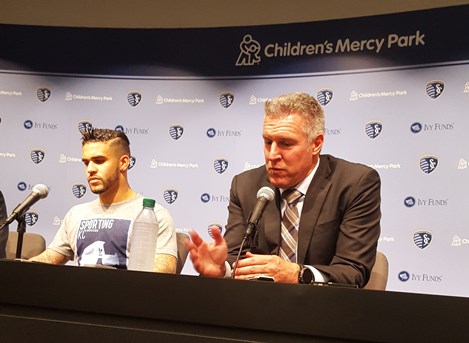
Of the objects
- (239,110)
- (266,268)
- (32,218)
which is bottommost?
(266,268)

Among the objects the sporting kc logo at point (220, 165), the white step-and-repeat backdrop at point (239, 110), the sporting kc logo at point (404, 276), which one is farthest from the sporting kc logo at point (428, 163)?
the sporting kc logo at point (220, 165)

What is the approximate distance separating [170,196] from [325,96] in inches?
63.2

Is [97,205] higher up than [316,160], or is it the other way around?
[316,160]

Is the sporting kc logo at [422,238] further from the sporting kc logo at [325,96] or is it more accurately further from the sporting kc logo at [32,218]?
the sporting kc logo at [32,218]

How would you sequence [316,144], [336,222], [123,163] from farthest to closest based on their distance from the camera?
1. [123,163]
2. [316,144]
3. [336,222]

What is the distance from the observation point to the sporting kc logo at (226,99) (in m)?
5.97

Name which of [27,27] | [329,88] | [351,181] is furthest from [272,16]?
[351,181]

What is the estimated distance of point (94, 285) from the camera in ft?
5.08

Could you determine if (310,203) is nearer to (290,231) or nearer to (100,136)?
(290,231)

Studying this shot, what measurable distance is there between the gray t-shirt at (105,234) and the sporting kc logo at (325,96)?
8.02 ft

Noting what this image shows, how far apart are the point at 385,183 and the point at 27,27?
3.65m

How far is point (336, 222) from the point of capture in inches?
110

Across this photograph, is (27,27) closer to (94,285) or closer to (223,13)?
(223,13)

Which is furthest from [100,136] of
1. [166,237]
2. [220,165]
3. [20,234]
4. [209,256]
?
[220,165]
